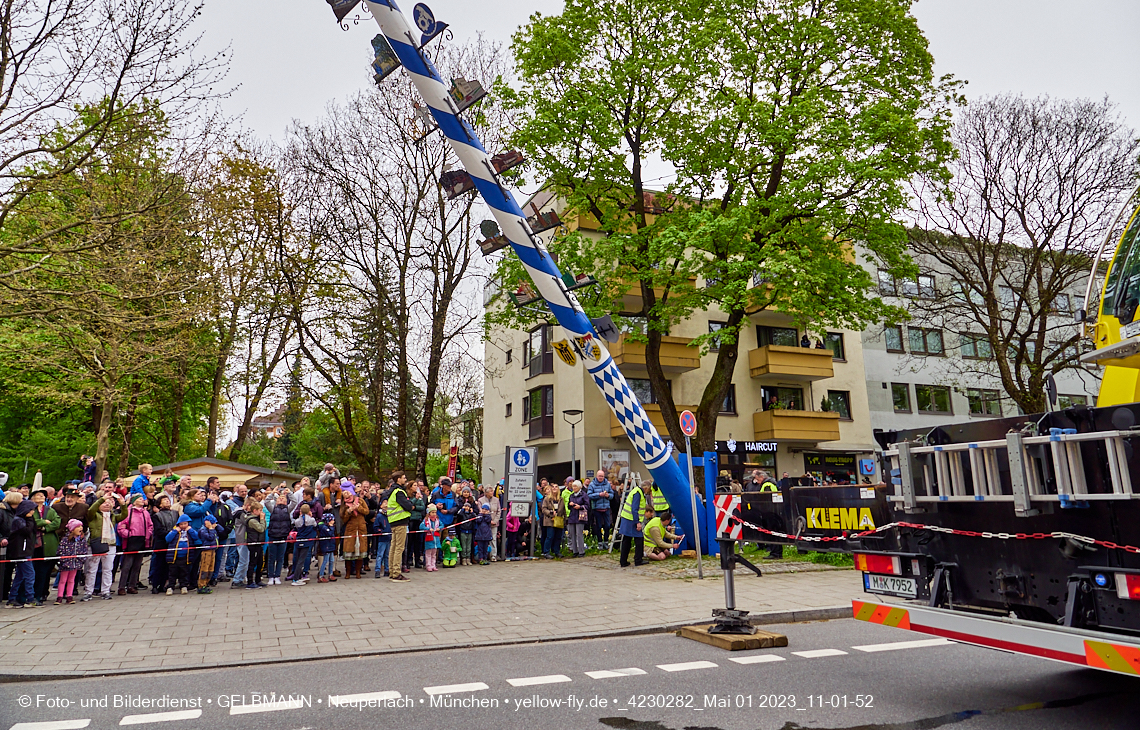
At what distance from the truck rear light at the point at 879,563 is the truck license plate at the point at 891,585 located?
1.6 inches

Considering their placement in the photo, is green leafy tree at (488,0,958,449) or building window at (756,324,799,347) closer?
green leafy tree at (488,0,958,449)

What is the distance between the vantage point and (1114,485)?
160 inches

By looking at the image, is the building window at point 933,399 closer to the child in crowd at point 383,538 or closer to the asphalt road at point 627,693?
the child in crowd at point 383,538

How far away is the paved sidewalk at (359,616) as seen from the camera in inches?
308

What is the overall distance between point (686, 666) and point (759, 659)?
2.38ft

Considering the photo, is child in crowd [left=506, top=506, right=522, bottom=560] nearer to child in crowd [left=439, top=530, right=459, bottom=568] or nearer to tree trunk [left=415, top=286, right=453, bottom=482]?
child in crowd [left=439, top=530, right=459, bottom=568]

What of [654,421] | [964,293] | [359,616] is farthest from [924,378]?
[359,616]

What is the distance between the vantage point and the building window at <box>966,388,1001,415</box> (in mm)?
36688

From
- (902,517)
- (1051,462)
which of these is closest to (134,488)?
(902,517)

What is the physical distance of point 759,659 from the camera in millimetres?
6949

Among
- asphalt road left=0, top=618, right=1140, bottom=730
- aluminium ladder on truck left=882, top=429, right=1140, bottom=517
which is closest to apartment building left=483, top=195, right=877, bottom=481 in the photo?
asphalt road left=0, top=618, right=1140, bottom=730

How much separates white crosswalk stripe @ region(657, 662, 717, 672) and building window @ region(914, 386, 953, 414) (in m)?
34.8

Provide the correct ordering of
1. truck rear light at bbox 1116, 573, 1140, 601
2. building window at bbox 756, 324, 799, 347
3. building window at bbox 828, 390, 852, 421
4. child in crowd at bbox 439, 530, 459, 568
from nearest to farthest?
truck rear light at bbox 1116, 573, 1140, 601, child in crowd at bbox 439, 530, 459, 568, building window at bbox 756, 324, 799, 347, building window at bbox 828, 390, 852, 421

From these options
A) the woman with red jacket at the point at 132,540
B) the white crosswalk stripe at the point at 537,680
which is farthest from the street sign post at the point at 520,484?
the white crosswalk stripe at the point at 537,680
